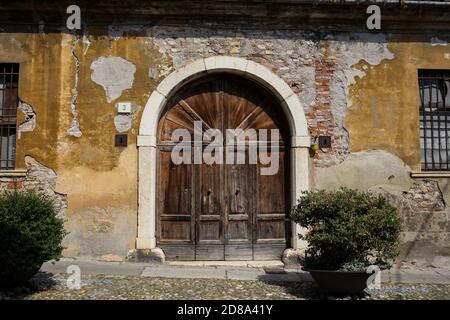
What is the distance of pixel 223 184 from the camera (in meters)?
7.60

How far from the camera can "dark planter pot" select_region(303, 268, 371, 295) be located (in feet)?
17.6

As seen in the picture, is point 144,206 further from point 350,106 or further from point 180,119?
point 350,106

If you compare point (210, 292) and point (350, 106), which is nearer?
point (210, 292)

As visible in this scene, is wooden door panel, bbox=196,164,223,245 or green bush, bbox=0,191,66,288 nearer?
green bush, bbox=0,191,66,288

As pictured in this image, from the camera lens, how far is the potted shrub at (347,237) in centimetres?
536

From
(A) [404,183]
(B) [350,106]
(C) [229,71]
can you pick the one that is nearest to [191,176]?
(C) [229,71]

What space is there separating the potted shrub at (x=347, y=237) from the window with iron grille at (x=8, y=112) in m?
4.93

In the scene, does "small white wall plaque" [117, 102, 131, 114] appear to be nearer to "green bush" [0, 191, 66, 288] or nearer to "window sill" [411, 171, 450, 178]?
"green bush" [0, 191, 66, 288]

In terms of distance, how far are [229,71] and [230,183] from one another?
190 centimetres

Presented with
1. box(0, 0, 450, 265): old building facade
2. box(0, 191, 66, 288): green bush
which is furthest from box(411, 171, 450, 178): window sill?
box(0, 191, 66, 288): green bush

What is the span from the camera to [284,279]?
6.50 metres

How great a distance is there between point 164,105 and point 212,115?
84 cm

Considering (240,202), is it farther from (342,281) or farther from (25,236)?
(25,236)

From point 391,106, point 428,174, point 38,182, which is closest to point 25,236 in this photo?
point 38,182
